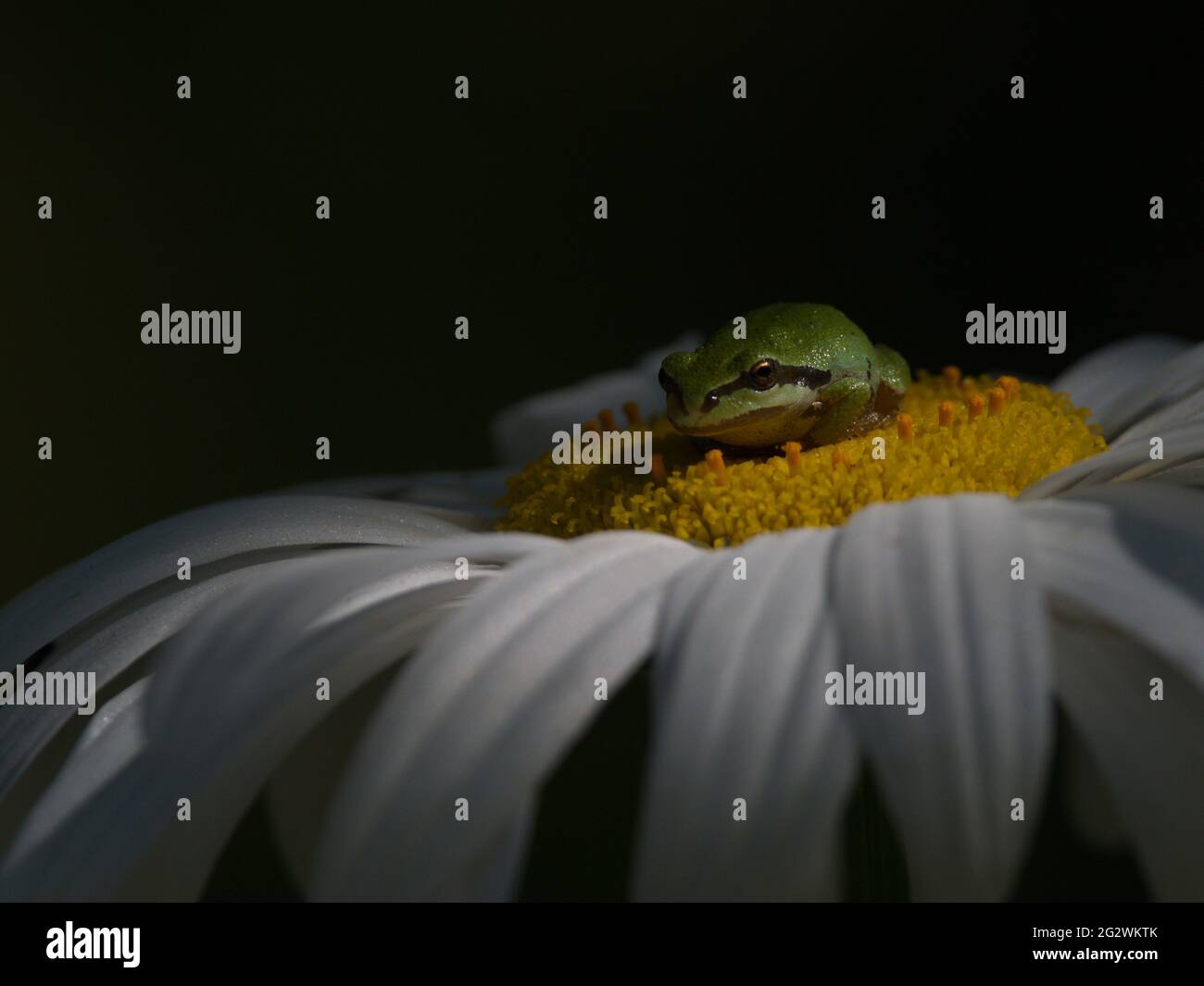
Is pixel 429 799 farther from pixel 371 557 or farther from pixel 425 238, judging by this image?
pixel 425 238

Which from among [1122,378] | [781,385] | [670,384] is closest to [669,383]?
[670,384]

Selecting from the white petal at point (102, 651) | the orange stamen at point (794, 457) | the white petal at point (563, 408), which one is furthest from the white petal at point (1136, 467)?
the white petal at point (563, 408)

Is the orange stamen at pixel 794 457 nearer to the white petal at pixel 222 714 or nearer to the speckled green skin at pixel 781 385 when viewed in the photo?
the speckled green skin at pixel 781 385

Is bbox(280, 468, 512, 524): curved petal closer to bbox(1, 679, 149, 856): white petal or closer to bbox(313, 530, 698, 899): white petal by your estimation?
bbox(1, 679, 149, 856): white petal

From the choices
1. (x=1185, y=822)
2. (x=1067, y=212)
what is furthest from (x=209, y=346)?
(x=1185, y=822)

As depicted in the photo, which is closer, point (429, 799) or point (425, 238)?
point (429, 799)

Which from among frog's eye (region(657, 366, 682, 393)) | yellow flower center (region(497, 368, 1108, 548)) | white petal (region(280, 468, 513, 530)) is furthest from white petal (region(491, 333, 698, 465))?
frog's eye (region(657, 366, 682, 393))
